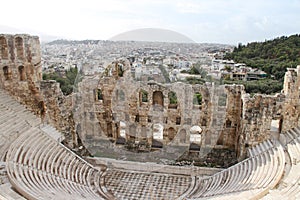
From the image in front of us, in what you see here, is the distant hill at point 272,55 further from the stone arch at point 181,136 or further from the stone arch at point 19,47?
the stone arch at point 19,47

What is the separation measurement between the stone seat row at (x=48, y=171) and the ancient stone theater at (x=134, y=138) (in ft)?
0.15

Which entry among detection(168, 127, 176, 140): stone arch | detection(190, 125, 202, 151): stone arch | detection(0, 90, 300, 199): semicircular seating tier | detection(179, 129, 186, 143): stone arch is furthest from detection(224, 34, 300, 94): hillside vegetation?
detection(0, 90, 300, 199): semicircular seating tier

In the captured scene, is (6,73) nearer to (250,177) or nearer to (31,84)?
(31,84)

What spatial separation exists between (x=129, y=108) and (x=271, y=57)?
3482 cm

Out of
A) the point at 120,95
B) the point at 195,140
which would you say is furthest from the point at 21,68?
the point at 195,140

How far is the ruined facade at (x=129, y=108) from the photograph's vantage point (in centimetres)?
1562

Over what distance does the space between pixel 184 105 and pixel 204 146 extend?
9.05 feet

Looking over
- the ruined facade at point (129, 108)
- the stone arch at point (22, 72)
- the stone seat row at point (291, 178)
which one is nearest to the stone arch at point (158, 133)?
the ruined facade at point (129, 108)

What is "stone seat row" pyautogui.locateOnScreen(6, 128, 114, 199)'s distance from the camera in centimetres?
1062

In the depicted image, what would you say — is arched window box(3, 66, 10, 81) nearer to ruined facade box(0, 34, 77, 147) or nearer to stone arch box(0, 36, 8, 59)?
ruined facade box(0, 34, 77, 147)

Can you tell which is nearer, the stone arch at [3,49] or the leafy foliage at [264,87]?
the stone arch at [3,49]

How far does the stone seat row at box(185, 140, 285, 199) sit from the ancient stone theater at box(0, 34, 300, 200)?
49mm

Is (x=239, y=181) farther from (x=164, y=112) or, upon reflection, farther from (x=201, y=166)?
(x=164, y=112)

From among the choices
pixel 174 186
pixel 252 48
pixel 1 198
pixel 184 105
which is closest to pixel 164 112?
pixel 184 105
